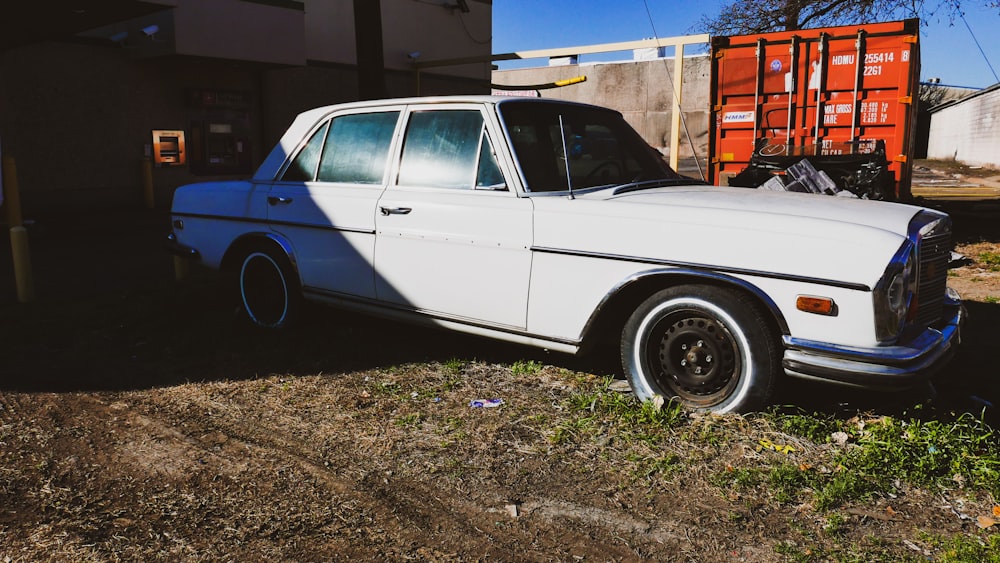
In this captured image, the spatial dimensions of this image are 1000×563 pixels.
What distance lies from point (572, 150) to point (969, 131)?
34917 millimetres

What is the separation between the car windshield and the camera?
4406 millimetres

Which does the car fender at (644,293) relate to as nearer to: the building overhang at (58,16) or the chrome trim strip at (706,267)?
the chrome trim strip at (706,267)

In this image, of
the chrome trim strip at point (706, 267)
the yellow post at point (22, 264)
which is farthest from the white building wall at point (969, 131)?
the yellow post at point (22, 264)

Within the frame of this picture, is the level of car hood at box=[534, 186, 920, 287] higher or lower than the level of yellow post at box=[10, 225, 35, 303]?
higher

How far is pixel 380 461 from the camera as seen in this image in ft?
11.6

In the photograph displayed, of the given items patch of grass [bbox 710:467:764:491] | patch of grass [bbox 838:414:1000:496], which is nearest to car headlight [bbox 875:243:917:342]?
patch of grass [bbox 838:414:1000:496]

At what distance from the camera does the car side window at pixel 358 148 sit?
5031mm

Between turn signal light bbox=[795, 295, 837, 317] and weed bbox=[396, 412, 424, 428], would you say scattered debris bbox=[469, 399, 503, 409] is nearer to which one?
weed bbox=[396, 412, 424, 428]

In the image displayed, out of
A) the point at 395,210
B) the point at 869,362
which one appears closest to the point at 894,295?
the point at 869,362

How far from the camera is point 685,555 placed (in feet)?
9.01

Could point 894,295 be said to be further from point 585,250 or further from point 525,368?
point 525,368

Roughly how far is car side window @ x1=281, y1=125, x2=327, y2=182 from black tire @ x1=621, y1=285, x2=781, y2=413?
2.62 m

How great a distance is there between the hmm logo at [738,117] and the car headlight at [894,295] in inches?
335

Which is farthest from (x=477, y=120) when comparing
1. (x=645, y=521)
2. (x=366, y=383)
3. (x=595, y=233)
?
(x=645, y=521)
